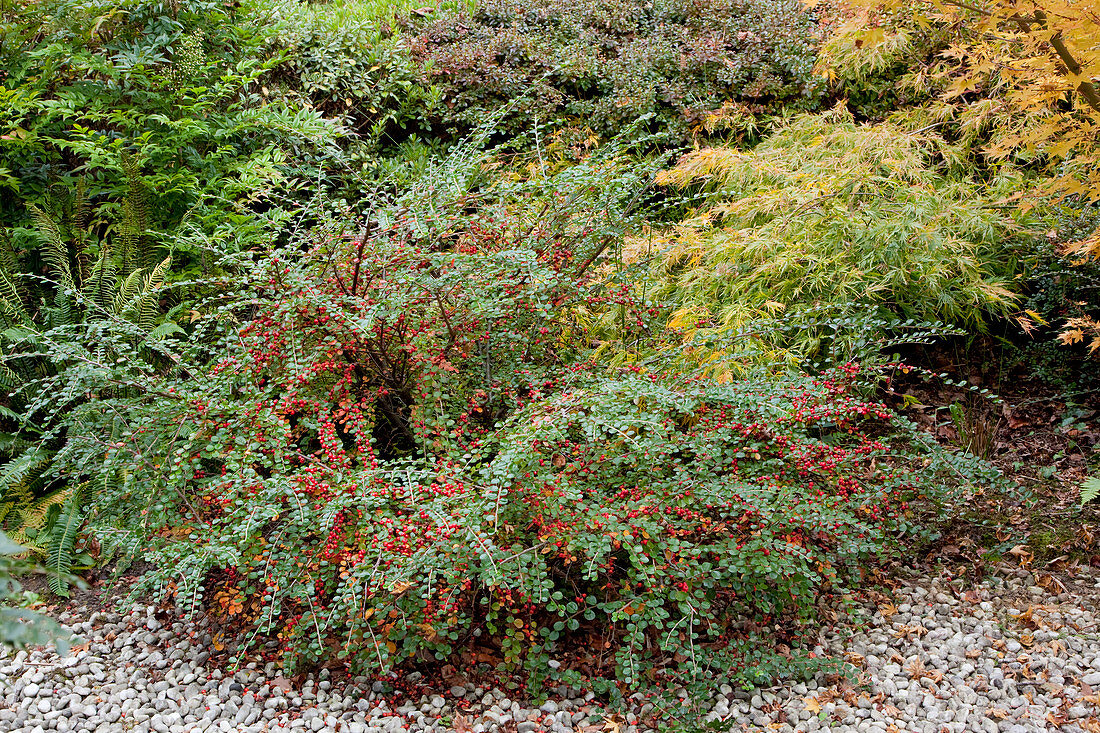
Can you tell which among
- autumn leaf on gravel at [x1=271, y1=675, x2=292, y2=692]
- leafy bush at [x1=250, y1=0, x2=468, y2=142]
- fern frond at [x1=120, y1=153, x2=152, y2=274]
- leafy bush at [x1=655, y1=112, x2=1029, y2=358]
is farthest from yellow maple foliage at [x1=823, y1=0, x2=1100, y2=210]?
fern frond at [x1=120, y1=153, x2=152, y2=274]

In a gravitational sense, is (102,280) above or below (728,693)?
above

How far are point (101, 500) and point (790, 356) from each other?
263 cm

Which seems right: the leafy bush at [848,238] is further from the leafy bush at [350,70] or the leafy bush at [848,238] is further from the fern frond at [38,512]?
the fern frond at [38,512]

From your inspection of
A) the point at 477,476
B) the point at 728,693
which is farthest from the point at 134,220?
the point at 728,693

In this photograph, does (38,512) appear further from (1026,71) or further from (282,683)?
(1026,71)

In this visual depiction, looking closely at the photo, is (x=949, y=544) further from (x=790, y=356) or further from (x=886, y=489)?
(x=790, y=356)

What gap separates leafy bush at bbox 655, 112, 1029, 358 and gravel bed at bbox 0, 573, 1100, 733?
4.61ft

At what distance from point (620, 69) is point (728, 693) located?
14.0 ft

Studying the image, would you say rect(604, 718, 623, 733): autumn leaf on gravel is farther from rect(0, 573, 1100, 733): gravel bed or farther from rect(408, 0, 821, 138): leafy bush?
rect(408, 0, 821, 138): leafy bush

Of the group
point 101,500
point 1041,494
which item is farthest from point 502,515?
point 1041,494

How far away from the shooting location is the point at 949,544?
2947 mm

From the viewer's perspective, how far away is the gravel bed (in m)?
2.14

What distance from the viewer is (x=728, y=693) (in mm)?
2264

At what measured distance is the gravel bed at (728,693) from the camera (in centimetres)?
214
